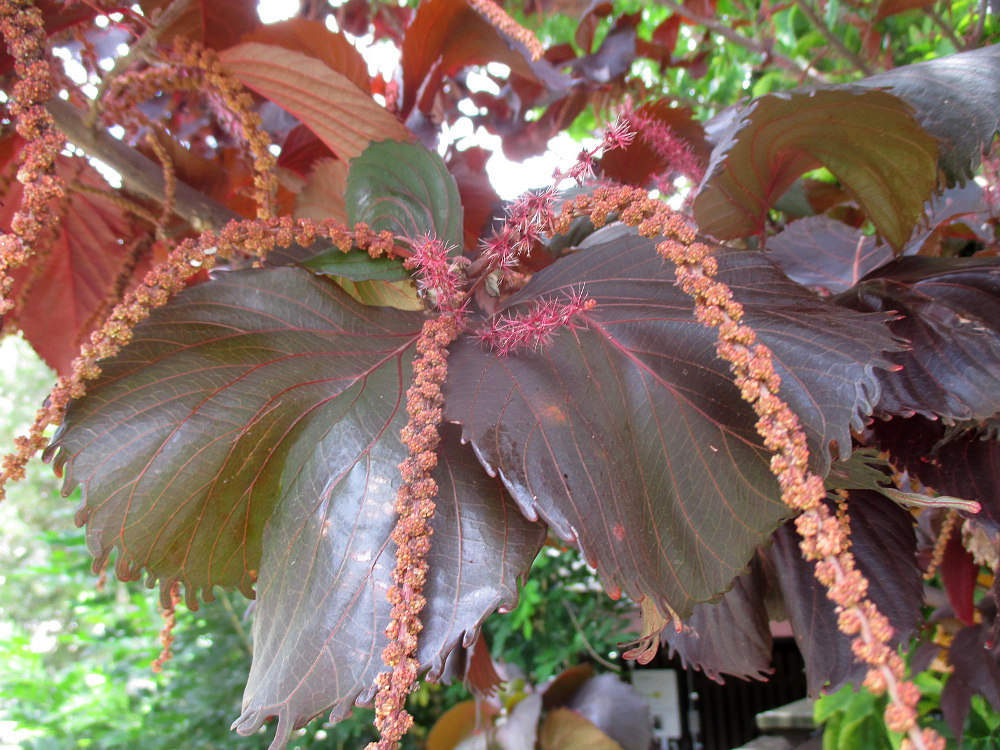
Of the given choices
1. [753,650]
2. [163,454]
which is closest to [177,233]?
[163,454]

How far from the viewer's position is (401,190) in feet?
1.48

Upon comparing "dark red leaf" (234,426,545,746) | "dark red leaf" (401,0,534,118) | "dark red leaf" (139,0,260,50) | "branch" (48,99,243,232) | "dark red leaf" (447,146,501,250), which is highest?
"dark red leaf" (401,0,534,118)

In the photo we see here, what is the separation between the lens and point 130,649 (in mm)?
1482

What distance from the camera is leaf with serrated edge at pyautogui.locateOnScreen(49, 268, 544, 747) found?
313 millimetres

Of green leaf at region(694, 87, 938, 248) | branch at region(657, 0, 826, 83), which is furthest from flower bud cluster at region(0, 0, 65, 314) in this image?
branch at region(657, 0, 826, 83)

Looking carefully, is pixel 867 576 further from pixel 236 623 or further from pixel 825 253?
pixel 236 623

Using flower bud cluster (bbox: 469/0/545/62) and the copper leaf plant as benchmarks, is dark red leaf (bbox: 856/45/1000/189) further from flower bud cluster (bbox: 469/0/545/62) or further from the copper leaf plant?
flower bud cluster (bbox: 469/0/545/62)

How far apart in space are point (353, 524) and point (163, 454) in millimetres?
106

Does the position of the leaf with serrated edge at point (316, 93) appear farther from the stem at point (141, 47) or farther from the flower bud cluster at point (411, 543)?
the flower bud cluster at point (411, 543)

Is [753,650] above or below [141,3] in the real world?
below

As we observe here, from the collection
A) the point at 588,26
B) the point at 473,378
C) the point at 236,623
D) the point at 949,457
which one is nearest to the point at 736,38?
the point at 588,26

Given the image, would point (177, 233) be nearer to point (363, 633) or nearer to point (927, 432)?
point (363, 633)

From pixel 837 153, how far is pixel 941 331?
12 cm

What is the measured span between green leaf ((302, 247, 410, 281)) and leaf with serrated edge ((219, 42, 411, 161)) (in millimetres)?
136
